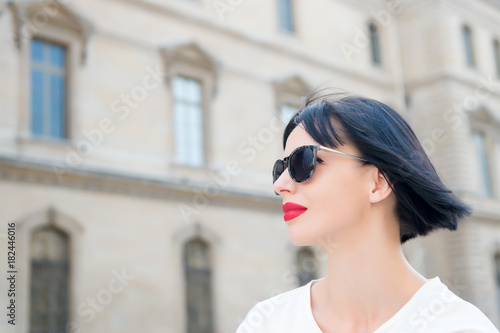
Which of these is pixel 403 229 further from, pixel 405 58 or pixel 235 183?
pixel 405 58

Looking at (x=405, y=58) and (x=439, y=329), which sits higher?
(x=405, y=58)

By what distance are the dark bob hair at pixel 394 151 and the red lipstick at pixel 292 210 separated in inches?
8.1

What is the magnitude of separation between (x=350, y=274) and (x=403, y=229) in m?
0.28

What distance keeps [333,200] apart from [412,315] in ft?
1.29

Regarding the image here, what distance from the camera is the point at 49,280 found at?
13891 millimetres

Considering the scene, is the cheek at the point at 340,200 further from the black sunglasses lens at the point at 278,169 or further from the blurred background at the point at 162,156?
the blurred background at the point at 162,156

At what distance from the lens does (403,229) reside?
2.25 metres

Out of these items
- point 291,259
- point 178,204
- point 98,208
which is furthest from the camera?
point 291,259

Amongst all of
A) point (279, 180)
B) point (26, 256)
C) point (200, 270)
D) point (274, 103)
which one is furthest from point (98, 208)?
point (279, 180)

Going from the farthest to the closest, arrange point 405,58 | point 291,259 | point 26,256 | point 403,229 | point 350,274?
1. point 405,58
2. point 291,259
3. point 26,256
4. point 403,229
5. point 350,274

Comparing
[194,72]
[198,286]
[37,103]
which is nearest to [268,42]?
[194,72]

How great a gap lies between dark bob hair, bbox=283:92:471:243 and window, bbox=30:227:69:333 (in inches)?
487

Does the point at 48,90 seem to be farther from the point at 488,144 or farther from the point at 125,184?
the point at 488,144

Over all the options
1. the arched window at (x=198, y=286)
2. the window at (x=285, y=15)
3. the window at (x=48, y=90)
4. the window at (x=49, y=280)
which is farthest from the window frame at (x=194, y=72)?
the window at (x=285, y=15)
